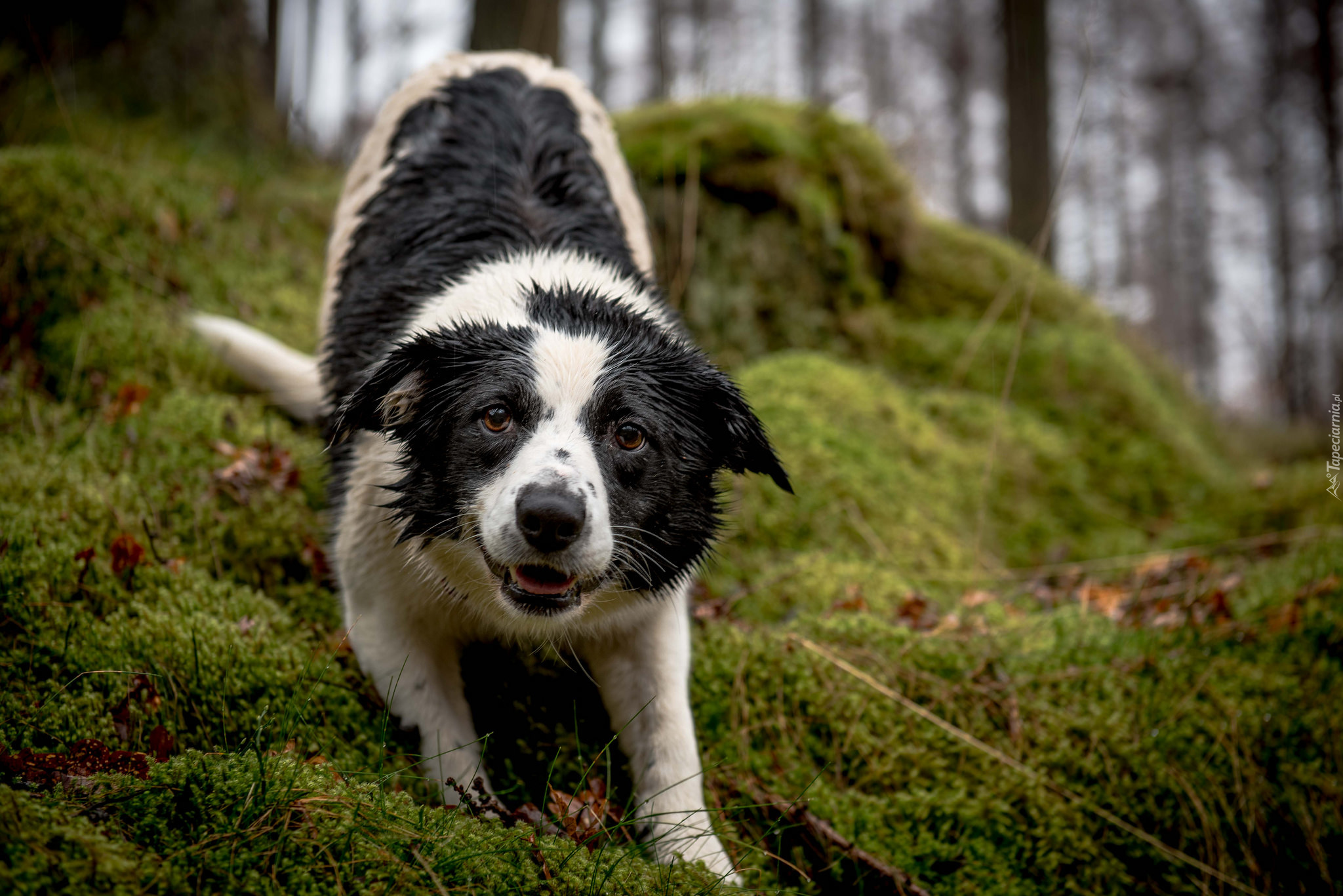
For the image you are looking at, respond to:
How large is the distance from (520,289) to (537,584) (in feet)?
3.32

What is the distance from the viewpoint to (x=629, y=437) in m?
2.57

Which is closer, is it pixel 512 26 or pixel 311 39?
pixel 512 26

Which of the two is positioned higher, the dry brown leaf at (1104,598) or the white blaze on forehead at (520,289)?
the white blaze on forehead at (520,289)

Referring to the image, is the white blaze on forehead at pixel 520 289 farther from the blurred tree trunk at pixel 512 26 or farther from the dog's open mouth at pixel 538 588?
the blurred tree trunk at pixel 512 26

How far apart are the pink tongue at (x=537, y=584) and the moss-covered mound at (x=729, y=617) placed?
52 cm

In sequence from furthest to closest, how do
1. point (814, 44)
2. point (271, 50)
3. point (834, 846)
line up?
point (814, 44)
point (271, 50)
point (834, 846)

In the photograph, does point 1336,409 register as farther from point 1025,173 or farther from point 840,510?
point 1025,173

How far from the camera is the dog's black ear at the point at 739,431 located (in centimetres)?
277

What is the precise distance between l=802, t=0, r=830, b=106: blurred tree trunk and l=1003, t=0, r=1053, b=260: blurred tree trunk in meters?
15.8

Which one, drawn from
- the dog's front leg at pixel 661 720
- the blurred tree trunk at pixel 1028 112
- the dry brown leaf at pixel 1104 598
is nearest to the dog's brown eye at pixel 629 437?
the dog's front leg at pixel 661 720

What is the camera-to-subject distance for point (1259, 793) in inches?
121

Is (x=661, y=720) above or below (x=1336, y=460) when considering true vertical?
below

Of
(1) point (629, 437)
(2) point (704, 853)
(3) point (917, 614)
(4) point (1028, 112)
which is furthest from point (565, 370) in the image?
(4) point (1028, 112)

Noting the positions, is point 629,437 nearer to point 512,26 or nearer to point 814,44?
point 512,26
